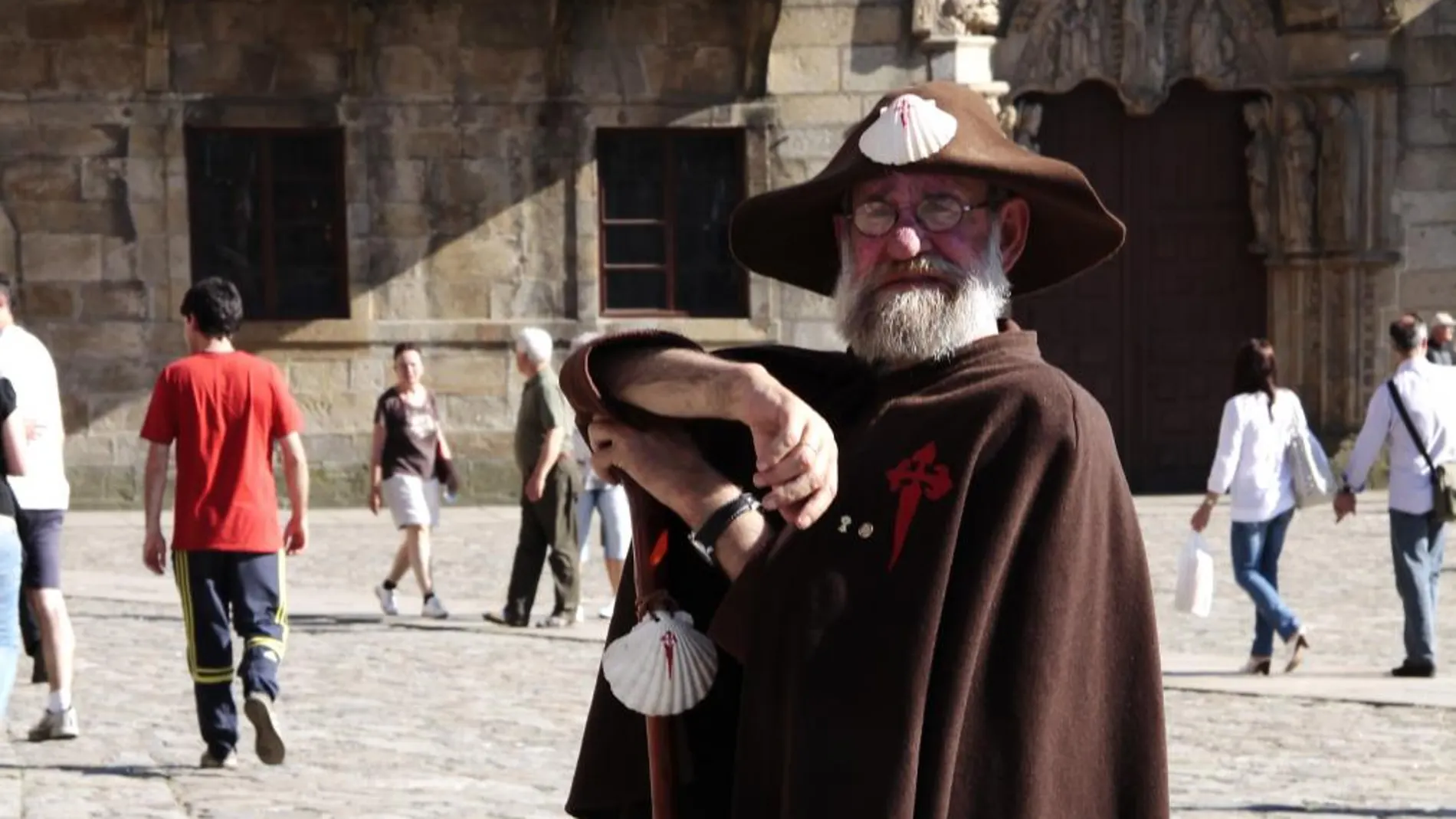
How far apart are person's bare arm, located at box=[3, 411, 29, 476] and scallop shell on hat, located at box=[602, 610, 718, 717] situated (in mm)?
5549

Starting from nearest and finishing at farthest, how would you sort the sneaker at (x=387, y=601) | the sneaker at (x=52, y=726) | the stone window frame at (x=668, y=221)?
the sneaker at (x=52, y=726), the sneaker at (x=387, y=601), the stone window frame at (x=668, y=221)

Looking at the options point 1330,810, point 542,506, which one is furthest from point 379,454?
point 1330,810

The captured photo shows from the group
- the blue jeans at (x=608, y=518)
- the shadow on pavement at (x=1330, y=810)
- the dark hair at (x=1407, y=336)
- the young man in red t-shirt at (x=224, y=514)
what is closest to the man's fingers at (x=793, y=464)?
the shadow on pavement at (x=1330, y=810)

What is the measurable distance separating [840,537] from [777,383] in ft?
0.73

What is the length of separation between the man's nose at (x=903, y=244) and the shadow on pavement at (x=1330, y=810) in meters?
5.23

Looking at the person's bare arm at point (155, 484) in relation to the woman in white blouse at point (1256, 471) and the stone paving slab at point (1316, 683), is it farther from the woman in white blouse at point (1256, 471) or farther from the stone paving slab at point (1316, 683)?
the woman in white blouse at point (1256, 471)

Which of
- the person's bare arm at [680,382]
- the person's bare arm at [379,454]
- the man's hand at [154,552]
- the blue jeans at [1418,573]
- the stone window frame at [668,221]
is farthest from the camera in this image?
the stone window frame at [668,221]

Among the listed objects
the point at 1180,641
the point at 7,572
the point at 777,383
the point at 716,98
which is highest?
the point at 716,98

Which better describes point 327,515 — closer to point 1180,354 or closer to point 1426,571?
point 1180,354

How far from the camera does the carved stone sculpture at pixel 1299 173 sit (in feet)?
76.7

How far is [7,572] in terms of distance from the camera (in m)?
7.99

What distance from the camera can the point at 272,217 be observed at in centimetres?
2217

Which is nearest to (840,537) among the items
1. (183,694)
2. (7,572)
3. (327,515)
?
(7,572)

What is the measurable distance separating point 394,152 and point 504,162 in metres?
0.86
